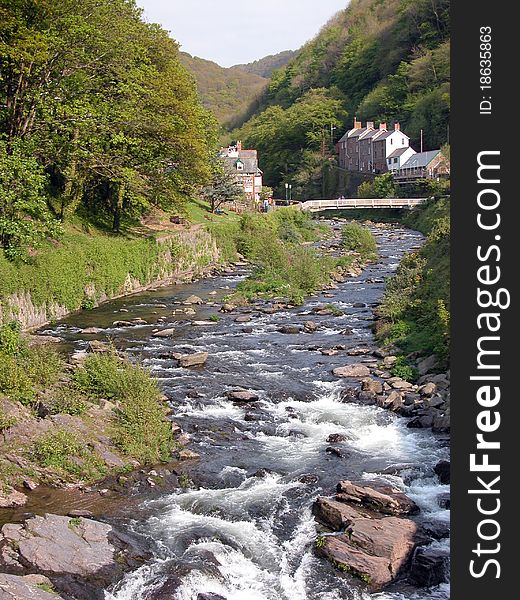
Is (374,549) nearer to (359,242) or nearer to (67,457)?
(67,457)

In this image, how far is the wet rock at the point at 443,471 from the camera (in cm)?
1484

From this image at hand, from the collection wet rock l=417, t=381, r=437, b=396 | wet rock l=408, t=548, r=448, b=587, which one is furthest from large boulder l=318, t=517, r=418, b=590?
wet rock l=417, t=381, r=437, b=396

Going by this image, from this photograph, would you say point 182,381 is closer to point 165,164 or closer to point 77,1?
point 77,1

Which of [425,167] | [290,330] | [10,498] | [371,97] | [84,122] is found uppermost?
[371,97]

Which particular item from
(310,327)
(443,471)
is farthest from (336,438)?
(310,327)

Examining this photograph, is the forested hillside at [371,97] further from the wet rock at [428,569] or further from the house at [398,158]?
the wet rock at [428,569]

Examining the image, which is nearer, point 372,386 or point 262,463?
point 262,463

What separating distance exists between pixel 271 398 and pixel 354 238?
4007 cm

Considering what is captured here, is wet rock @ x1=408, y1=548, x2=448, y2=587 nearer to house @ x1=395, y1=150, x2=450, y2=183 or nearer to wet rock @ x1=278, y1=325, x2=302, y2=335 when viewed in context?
wet rock @ x1=278, y1=325, x2=302, y2=335

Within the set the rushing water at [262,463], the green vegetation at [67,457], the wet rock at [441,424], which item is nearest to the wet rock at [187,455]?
the rushing water at [262,463]

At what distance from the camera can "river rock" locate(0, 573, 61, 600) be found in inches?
388

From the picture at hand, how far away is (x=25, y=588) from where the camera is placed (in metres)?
10.1

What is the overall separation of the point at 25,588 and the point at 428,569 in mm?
6686

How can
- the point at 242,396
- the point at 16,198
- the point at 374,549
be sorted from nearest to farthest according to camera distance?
the point at 374,549 < the point at 242,396 < the point at 16,198
